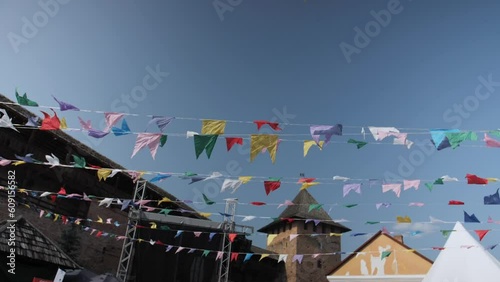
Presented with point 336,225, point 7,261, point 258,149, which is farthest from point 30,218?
point 336,225

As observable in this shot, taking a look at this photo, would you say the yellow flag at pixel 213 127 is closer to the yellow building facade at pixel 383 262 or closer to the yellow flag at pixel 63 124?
the yellow flag at pixel 63 124

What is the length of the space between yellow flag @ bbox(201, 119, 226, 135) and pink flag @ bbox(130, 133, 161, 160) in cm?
93

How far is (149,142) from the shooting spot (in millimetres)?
6855

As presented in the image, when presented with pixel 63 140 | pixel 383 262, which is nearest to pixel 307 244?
pixel 383 262

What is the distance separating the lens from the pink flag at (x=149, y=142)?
22.4 feet

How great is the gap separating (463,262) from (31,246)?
1043 cm

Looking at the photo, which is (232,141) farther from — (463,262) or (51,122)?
(463,262)

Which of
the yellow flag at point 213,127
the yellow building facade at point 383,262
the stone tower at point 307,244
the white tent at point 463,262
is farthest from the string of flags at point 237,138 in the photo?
the stone tower at point 307,244

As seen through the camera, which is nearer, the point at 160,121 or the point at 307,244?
the point at 160,121

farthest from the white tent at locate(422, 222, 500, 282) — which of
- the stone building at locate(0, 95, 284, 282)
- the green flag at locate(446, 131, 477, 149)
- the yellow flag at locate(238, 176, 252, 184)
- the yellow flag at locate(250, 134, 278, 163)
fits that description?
the stone building at locate(0, 95, 284, 282)

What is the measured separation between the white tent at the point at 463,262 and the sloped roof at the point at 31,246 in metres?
9.33

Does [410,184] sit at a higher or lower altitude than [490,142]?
lower

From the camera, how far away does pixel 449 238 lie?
1024cm

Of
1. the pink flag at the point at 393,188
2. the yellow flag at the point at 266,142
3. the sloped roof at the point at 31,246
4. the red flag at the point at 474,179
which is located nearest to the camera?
the yellow flag at the point at 266,142
